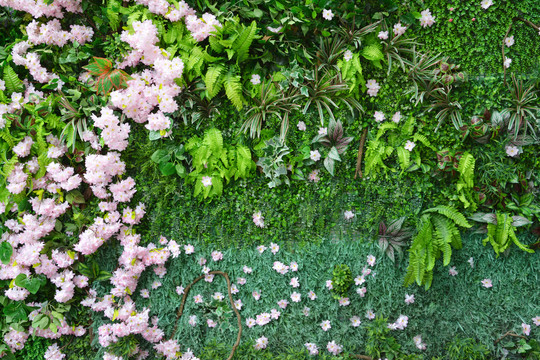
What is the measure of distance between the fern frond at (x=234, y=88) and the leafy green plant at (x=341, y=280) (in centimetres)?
148

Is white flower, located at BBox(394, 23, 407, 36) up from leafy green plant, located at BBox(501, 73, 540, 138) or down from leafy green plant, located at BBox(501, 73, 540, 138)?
up

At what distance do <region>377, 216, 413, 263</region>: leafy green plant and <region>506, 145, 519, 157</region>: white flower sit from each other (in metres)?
0.92

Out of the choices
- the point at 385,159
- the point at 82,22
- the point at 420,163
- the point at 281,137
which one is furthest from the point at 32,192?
the point at 420,163

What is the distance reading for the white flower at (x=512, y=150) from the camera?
9.72 feet

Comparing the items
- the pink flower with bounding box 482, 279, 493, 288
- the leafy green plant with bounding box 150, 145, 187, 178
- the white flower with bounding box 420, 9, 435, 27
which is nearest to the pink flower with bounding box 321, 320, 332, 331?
the pink flower with bounding box 482, 279, 493, 288

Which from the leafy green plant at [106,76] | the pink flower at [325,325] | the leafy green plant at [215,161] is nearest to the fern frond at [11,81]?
the leafy green plant at [106,76]

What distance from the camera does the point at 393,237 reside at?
121 inches

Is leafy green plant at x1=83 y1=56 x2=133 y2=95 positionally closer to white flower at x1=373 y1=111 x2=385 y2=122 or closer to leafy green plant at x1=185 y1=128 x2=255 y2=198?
leafy green plant at x1=185 y1=128 x2=255 y2=198

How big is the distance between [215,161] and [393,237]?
152 cm

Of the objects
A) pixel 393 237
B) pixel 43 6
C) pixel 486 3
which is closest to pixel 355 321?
pixel 393 237

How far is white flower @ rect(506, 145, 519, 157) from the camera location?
9.72 ft

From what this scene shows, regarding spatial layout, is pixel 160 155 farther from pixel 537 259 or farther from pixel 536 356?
pixel 536 356

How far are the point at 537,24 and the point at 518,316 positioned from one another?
89.1 inches

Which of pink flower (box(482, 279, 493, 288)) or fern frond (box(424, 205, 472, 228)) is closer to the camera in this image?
fern frond (box(424, 205, 472, 228))
